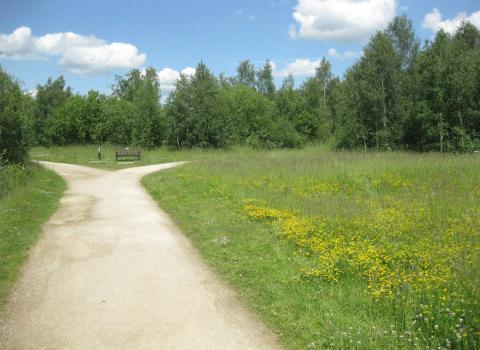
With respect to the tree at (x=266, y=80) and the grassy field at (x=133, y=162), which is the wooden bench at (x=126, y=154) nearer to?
the grassy field at (x=133, y=162)

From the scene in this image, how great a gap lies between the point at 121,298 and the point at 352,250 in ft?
12.3

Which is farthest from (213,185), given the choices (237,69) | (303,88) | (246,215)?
(237,69)

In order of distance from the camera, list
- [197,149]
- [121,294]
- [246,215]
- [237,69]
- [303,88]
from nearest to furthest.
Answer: [121,294] → [246,215] → [197,149] → [303,88] → [237,69]

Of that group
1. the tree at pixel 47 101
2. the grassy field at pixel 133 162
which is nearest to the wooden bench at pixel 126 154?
the grassy field at pixel 133 162

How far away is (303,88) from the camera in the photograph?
6725 centimetres

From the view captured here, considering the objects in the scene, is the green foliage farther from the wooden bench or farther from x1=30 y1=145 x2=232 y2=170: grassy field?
the wooden bench

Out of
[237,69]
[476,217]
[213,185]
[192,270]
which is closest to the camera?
[192,270]

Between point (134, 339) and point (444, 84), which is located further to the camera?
point (444, 84)

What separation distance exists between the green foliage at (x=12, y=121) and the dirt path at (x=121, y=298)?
10.0 meters

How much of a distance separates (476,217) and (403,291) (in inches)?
164

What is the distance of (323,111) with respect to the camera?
56.5 meters

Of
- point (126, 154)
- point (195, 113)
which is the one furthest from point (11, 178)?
point (195, 113)

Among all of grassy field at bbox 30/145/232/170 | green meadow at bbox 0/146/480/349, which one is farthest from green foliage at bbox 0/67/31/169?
grassy field at bbox 30/145/232/170

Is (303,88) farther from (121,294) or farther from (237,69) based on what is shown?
(121,294)
